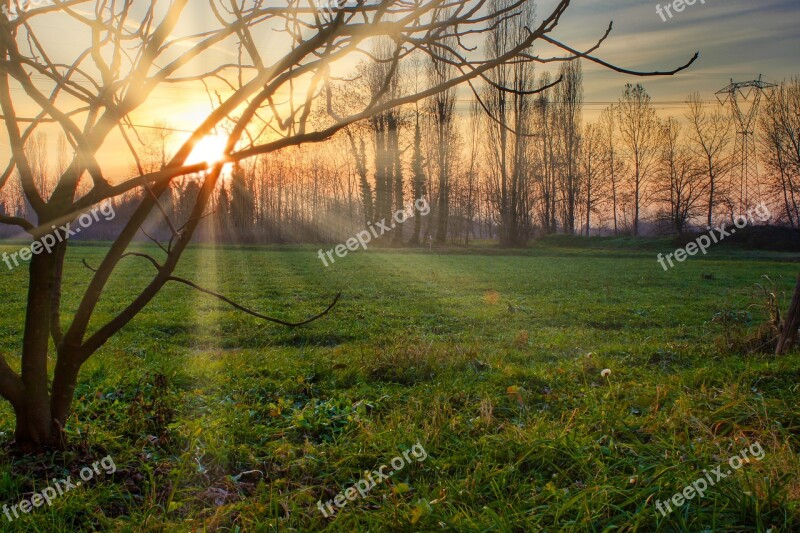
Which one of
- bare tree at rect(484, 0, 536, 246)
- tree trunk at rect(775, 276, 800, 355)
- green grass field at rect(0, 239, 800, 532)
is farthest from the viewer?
bare tree at rect(484, 0, 536, 246)

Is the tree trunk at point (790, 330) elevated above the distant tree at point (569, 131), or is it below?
below

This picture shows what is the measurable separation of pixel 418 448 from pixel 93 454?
1708 mm

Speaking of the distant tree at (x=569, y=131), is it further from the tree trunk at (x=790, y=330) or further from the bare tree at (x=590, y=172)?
the tree trunk at (x=790, y=330)

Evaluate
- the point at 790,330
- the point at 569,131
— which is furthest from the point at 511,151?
the point at 790,330

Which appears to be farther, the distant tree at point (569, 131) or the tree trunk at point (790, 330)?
the distant tree at point (569, 131)

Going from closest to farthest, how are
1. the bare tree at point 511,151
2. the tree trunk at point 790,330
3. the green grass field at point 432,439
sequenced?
the green grass field at point 432,439 < the tree trunk at point 790,330 < the bare tree at point 511,151

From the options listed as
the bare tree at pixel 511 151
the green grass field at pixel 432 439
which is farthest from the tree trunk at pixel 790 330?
the bare tree at pixel 511 151

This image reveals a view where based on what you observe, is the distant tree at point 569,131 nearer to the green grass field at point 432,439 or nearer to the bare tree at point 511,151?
the bare tree at point 511,151

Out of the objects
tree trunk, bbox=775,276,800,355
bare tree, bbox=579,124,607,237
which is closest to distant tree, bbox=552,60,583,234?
bare tree, bbox=579,124,607,237

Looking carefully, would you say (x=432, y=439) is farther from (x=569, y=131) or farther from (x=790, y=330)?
(x=569, y=131)

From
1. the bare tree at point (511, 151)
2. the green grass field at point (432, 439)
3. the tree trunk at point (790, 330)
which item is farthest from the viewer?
the bare tree at point (511, 151)

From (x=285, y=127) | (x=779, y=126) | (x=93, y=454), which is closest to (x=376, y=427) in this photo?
(x=93, y=454)

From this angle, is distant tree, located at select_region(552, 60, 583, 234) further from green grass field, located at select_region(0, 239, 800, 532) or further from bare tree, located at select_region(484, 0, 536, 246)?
green grass field, located at select_region(0, 239, 800, 532)

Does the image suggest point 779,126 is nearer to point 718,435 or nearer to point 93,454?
point 718,435
